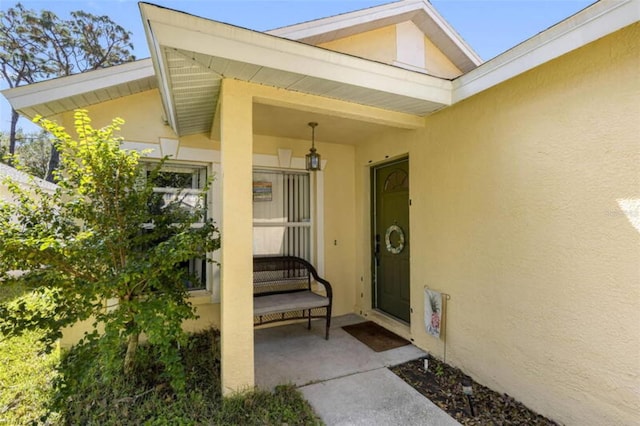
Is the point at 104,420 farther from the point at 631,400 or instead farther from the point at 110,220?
the point at 631,400

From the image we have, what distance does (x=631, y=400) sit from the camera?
6.02 ft

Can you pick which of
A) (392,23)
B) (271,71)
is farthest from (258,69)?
(392,23)

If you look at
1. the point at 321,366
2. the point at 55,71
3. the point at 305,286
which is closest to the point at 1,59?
the point at 55,71

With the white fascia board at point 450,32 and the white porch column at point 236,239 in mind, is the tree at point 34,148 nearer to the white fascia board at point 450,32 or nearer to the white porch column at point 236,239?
the white porch column at point 236,239

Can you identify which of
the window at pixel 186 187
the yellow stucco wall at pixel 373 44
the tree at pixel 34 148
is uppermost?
the tree at pixel 34 148

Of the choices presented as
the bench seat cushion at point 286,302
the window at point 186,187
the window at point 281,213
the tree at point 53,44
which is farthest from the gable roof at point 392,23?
the tree at point 53,44

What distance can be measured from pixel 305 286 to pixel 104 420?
265 centimetres

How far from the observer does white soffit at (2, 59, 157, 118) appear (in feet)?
9.09

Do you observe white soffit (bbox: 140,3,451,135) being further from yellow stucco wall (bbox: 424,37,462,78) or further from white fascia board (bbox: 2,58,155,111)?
yellow stucco wall (bbox: 424,37,462,78)

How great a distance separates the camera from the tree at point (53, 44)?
10.8m

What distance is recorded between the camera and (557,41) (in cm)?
201

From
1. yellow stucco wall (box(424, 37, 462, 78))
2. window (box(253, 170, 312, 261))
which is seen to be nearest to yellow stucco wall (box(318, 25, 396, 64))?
yellow stucco wall (box(424, 37, 462, 78))

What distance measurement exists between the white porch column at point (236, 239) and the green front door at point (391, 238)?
234cm

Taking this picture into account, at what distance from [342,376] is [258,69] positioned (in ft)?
9.29
